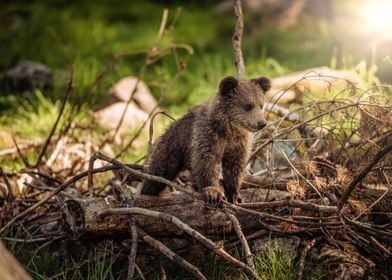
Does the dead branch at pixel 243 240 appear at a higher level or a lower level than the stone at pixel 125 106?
lower

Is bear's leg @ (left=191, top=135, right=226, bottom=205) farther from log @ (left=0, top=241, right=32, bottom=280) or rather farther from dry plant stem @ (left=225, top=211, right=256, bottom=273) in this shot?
log @ (left=0, top=241, right=32, bottom=280)

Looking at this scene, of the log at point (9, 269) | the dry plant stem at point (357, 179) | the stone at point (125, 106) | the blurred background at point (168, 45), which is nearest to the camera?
the log at point (9, 269)

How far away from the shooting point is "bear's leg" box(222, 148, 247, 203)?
4598 millimetres

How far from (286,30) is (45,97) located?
14.3 ft

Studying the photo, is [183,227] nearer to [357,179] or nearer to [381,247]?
[357,179]

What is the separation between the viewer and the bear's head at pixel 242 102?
15.1ft

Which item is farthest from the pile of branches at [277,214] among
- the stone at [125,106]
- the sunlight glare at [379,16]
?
the sunlight glare at [379,16]

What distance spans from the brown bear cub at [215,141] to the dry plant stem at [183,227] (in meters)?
0.45

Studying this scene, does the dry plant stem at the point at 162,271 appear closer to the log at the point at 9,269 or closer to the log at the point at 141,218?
the log at the point at 141,218

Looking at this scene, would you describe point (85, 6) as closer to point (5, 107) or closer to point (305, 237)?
point (5, 107)

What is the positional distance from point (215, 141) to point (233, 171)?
0.78 feet

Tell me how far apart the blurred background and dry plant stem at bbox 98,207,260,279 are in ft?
10.8

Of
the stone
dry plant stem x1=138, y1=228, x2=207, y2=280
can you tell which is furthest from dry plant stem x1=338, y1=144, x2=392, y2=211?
the stone

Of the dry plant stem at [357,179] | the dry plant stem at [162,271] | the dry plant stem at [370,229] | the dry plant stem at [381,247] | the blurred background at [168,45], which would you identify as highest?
the blurred background at [168,45]
